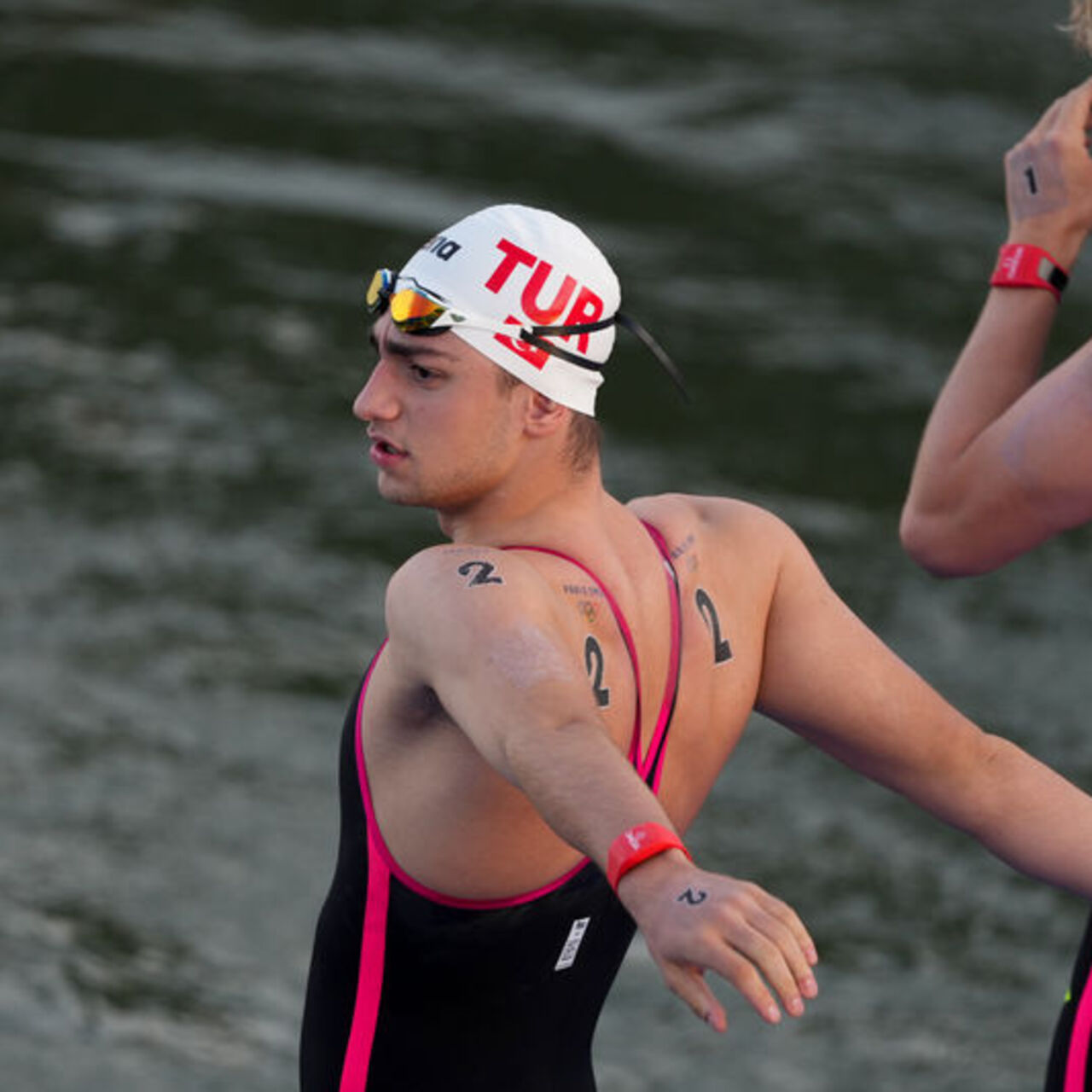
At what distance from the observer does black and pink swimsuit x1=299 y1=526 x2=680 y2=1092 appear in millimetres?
3898

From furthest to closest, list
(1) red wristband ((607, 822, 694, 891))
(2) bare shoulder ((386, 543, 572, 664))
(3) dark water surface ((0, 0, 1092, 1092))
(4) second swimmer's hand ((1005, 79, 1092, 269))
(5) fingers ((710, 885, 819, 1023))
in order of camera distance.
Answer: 1. (3) dark water surface ((0, 0, 1092, 1092))
2. (4) second swimmer's hand ((1005, 79, 1092, 269))
3. (2) bare shoulder ((386, 543, 572, 664))
4. (1) red wristband ((607, 822, 694, 891))
5. (5) fingers ((710, 885, 819, 1023))

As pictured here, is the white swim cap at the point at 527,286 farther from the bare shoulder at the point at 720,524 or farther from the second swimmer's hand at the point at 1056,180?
the second swimmer's hand at the point at 1056,180

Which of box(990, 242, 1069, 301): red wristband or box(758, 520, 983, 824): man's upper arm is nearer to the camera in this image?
box(758, 520, 983, 824): man's upper arm

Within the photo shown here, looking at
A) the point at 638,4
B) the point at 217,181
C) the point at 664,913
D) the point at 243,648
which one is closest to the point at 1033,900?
the point at 243,648

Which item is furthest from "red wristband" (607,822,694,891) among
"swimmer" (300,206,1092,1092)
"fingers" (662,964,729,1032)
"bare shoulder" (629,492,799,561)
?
"bare shoulder" (629,492,799,561)

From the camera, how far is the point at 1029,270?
435 centimetres

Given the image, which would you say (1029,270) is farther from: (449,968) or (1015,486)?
(449,968)

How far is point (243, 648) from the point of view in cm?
1045

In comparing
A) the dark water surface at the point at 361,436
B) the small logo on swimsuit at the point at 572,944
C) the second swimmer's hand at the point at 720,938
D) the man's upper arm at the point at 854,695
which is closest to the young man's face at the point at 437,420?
the man's upper arm at the point at 854,695

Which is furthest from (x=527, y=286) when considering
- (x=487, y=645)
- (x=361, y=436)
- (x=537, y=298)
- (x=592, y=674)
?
(x=361, y=436)

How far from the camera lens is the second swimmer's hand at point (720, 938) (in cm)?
282

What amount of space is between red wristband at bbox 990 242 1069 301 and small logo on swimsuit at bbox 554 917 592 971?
57.0 inches

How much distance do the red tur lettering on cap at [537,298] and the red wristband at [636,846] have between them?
1.09m

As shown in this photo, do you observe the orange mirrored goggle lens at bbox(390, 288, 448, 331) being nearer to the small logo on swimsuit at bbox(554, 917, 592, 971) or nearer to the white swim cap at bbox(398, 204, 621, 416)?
the white swim cap at bbox(398, 204, 621, 416)
